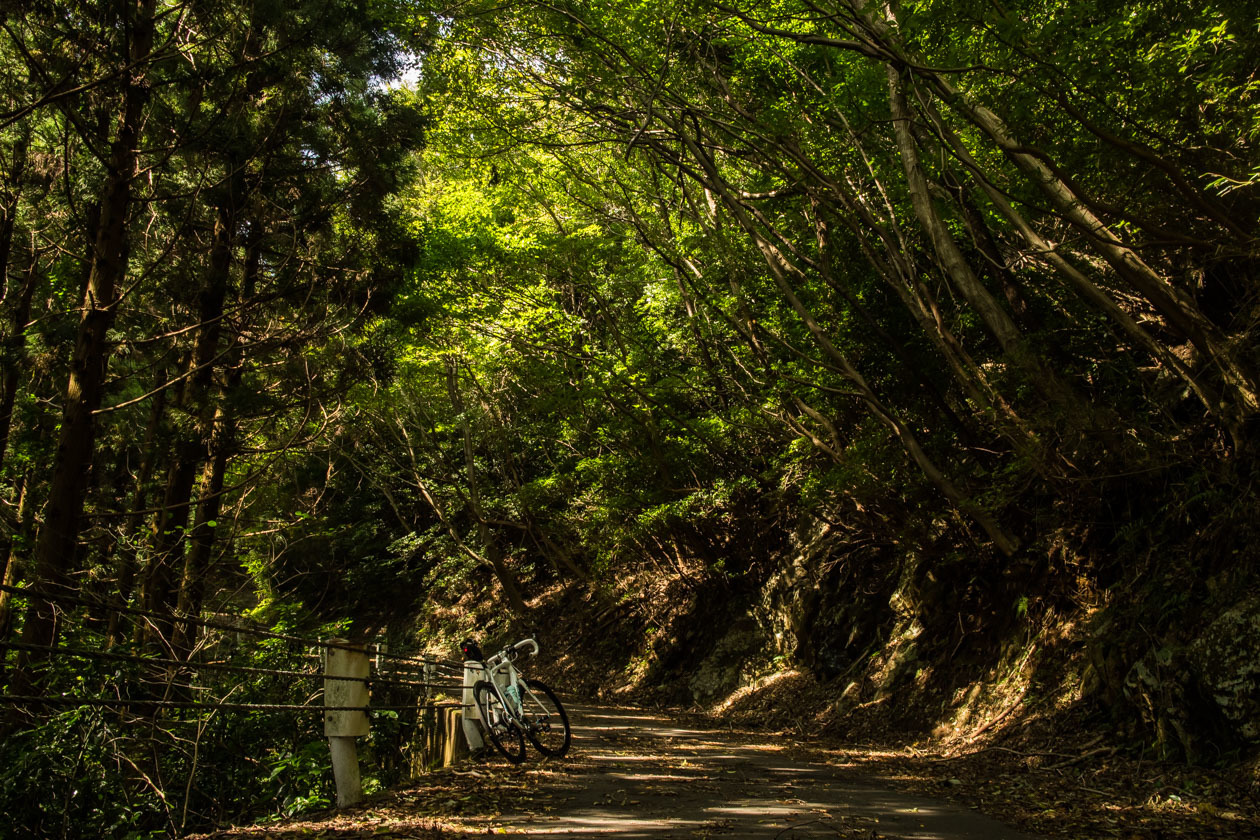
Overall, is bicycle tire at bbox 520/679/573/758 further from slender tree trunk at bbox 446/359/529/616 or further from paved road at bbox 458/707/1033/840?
slender tree trunk at bbox 446/359/529/616

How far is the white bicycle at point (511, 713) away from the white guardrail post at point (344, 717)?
2007mm

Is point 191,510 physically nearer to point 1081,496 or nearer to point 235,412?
point 235,412

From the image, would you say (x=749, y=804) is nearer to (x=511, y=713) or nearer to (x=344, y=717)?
(x=511, y=713)

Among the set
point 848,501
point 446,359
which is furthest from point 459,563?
point 848,501

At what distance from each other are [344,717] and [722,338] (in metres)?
10.2

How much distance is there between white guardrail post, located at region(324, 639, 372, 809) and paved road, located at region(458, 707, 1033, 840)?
3.80 feet

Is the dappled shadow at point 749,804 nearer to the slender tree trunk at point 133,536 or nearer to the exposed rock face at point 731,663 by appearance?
the slender tree trunk at point 133,536

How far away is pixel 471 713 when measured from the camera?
7.93m

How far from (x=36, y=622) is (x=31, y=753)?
2.04m

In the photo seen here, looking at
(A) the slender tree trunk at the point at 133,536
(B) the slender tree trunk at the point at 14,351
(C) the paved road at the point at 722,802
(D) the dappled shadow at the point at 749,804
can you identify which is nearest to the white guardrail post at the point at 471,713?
(D) the dappled shadow at the point at 749,804

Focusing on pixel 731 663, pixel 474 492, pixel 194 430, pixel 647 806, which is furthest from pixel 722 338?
pixel 647 806

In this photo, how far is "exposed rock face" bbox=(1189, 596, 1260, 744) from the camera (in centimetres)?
623

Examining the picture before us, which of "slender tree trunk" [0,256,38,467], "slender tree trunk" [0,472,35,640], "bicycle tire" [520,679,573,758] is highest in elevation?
"slender tree trunk" [0,256,38,467]

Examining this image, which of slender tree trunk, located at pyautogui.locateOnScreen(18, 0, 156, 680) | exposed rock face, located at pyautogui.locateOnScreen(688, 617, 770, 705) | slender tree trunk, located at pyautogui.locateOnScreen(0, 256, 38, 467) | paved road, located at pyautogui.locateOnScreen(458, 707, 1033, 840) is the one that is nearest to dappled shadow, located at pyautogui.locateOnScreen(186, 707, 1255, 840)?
paved road, located at pyautogui.locateOnScreen(458, 707, 1033, 840)
